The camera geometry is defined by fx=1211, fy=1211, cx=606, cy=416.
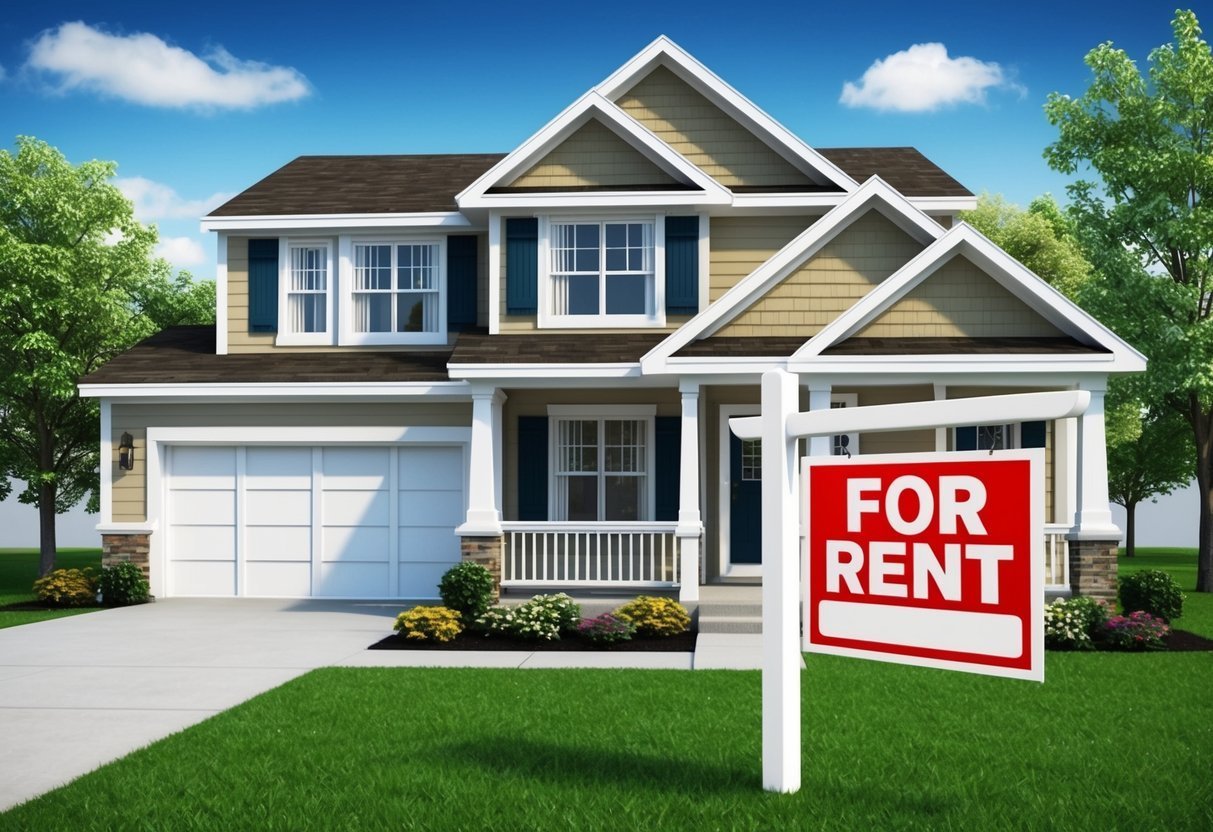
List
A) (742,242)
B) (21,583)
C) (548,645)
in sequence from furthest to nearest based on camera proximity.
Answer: (21,583) < (742,242) < (548,645)

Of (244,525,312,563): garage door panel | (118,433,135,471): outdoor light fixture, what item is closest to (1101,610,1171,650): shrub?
(244,525,312,563): garage door panel

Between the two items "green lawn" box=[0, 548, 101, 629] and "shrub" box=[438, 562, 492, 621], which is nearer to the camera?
"shrub" box=[438, 562, 492, 621]

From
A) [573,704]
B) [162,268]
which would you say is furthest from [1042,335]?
[162,268]

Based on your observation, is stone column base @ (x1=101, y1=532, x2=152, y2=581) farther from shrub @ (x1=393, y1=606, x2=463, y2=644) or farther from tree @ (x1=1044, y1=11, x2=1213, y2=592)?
tree @ (x1=1044, y1=11, x2=1213, y2=592)

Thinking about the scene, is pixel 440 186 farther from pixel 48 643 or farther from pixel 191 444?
pixel 48 643

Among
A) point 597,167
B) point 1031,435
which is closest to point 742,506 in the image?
point 1031,435

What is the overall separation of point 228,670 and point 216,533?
6910mm

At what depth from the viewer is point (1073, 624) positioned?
12844 mm

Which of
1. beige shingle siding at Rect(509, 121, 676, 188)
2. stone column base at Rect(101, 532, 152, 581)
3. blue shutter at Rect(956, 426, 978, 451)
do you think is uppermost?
beige shingle siding at Rect(509, 121, 676, 188)

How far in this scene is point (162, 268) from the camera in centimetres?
2586

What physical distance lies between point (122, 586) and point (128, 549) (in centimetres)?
60

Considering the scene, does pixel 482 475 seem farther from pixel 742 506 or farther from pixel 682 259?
pixel 682 259

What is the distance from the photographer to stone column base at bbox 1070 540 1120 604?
14430 millimetres

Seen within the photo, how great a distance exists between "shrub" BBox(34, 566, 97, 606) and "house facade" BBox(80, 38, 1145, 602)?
72 centimetres
